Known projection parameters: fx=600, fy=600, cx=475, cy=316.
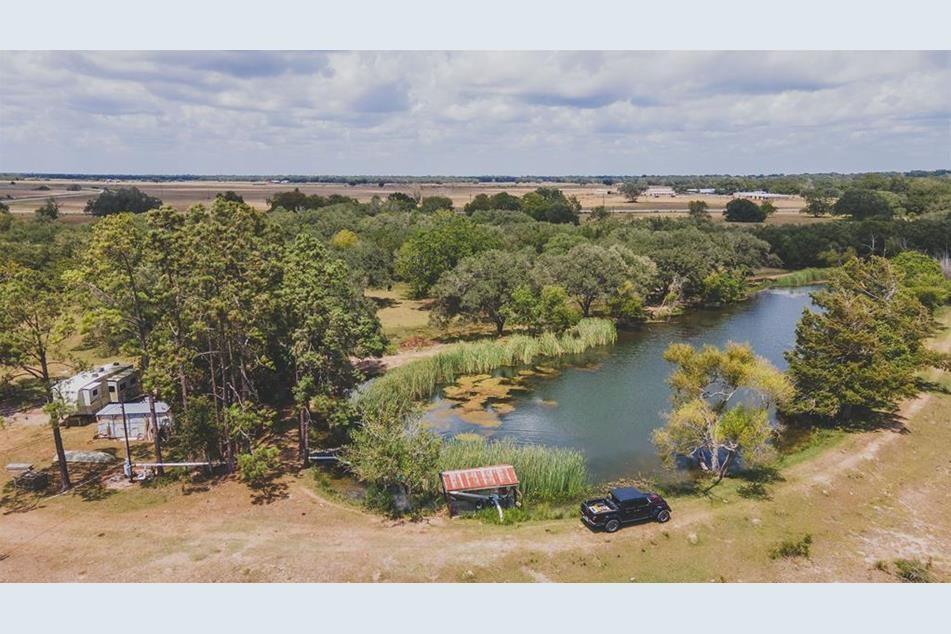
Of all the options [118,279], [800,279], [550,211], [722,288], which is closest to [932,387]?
[722,288]

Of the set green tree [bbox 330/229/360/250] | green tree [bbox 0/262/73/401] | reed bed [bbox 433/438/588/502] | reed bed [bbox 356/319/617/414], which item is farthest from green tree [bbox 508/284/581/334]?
green tree [bbox 0/262/73/401]

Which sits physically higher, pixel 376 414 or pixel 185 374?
pixel 185 374

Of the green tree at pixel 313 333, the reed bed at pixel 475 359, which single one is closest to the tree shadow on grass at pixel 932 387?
the reed bed at pixel 475 359

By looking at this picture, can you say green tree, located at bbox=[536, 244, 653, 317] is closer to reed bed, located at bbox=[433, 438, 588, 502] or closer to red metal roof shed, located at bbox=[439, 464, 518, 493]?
reed bed, located at bbox=[433, 438, 588, 502]

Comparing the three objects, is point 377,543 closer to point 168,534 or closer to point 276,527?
point 276,527

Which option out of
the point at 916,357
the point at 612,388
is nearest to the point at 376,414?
the point at 612,388

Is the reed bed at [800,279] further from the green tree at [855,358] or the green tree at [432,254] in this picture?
the green tree at [855,358]
